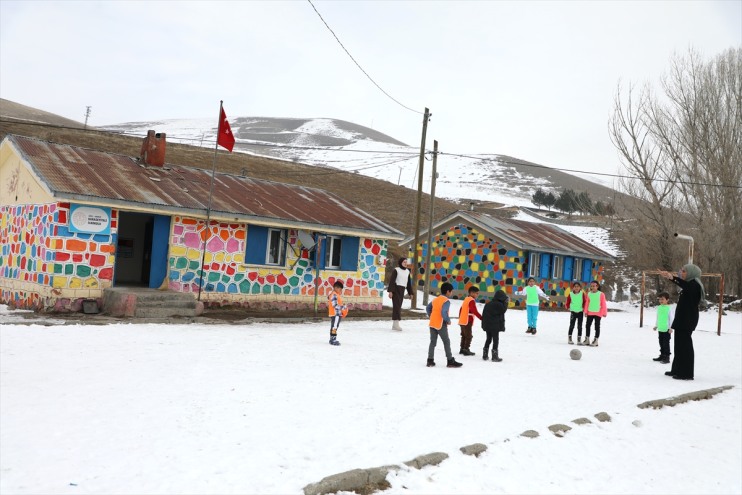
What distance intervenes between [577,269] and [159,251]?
23280 mm

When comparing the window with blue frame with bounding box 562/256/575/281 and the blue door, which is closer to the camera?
the blue door

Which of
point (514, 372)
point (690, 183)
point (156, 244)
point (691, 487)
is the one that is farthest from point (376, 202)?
point (691, 487)

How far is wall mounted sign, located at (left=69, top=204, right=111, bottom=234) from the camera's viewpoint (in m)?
16.6

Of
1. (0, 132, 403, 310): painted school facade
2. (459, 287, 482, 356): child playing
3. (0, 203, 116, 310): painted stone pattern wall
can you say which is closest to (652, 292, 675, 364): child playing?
(459, 287, 482, 356): child playing

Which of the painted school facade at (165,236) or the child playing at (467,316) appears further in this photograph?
the painted school facade at (165,236)

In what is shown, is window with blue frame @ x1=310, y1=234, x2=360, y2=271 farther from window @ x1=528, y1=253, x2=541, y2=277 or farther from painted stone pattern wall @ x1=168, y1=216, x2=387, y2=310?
window @ x1=528, y1=253, x2=541, y2=277

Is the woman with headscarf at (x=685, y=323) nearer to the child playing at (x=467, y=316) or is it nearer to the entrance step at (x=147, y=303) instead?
the child playing at (x=467, y=316)

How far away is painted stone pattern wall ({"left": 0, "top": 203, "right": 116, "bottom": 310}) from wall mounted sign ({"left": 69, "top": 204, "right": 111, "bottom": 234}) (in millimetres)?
119

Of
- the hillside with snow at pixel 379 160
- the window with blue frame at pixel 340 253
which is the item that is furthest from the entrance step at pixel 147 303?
the hillside with snow at pixel 379 160

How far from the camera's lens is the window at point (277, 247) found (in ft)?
68.7

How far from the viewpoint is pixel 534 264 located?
3206 cm

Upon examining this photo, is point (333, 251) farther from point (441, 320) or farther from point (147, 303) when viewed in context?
point (441, 320)

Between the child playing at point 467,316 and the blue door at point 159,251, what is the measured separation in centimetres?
877

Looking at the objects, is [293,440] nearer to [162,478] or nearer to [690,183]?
[162,478]
